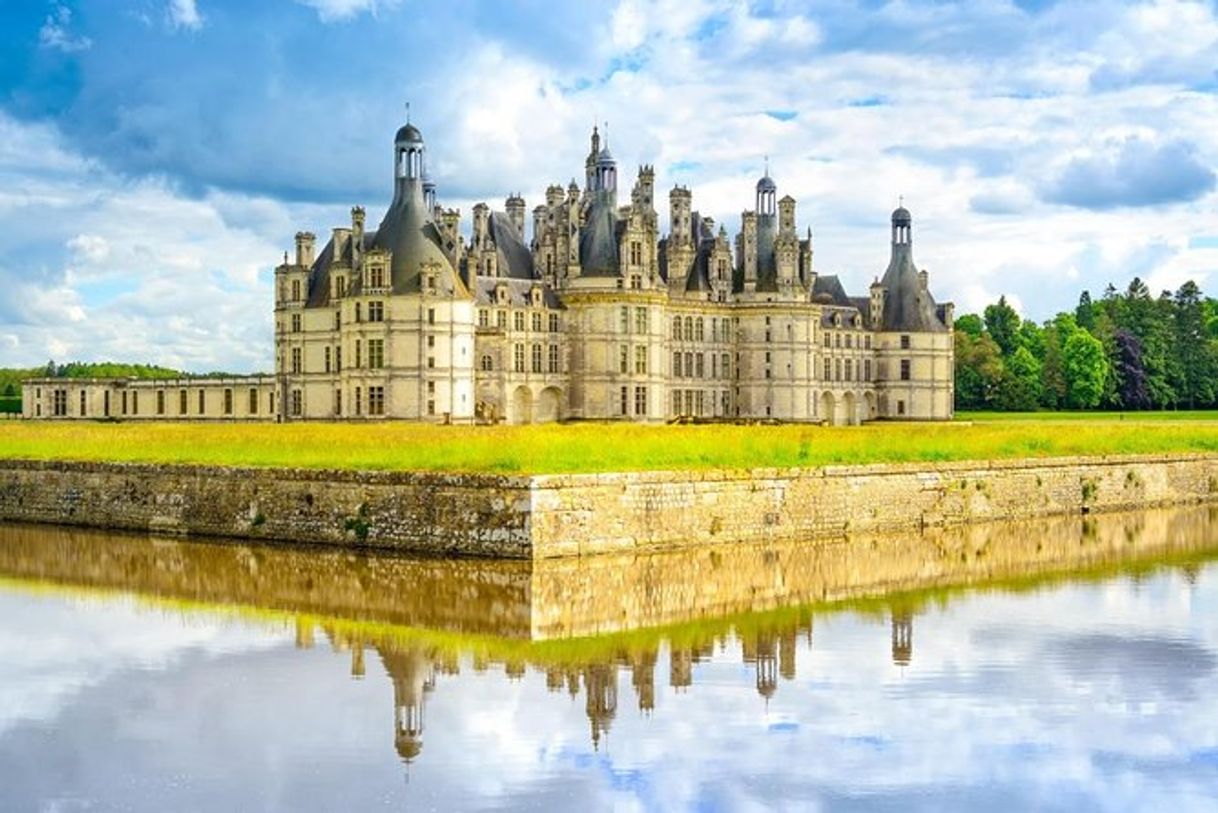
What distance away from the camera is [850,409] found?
81.2m

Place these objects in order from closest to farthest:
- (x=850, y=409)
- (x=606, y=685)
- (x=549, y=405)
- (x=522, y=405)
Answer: (x=606, y=685)
(x=522, y=405)
(x=549, y=405)
(x=850, y=409)

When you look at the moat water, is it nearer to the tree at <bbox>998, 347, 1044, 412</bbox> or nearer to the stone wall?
the stone wall

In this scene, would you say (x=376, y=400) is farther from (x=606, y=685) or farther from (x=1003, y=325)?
(x=1003, y=325)

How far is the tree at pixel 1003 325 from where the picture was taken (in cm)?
10950

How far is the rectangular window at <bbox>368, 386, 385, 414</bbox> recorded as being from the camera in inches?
2334

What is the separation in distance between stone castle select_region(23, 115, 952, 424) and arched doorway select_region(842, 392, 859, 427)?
100 millimetres

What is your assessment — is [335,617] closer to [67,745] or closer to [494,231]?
[67,745]

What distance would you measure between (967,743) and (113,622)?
35.3ft

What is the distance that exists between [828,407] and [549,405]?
18.0m

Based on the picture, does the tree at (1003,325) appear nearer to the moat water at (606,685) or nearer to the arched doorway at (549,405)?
the arched doorway at (549,405)

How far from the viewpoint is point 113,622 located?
19.1 metres

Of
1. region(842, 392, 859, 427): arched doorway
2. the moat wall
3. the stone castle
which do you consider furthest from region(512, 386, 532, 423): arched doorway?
the moat wall

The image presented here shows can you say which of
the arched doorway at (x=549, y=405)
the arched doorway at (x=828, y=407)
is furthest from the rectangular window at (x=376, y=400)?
the arched doorway at (x=828, y=407)

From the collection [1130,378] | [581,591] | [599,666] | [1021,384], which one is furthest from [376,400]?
[1130,378]
